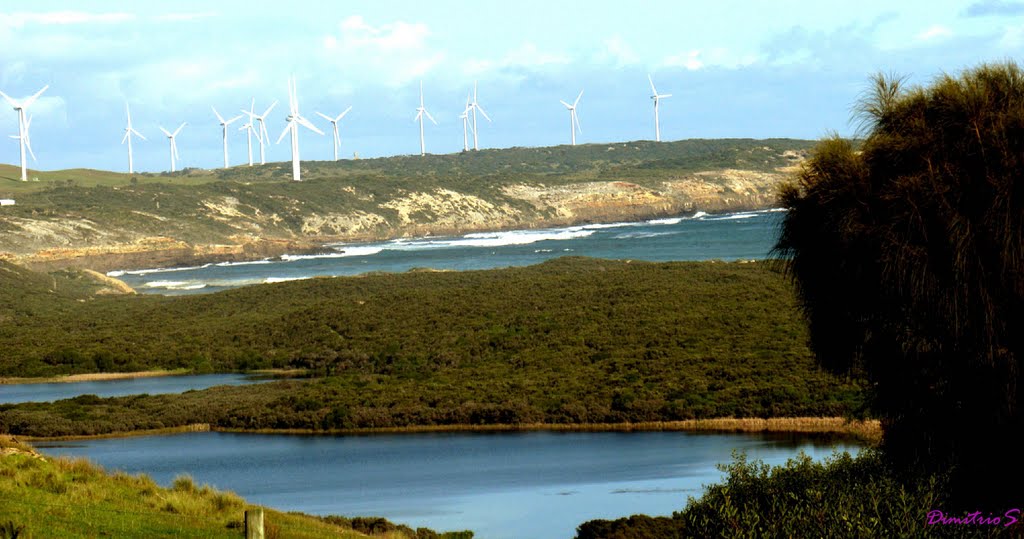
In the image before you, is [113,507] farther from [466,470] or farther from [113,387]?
[113,387]

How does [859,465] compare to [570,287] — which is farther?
[570,287]

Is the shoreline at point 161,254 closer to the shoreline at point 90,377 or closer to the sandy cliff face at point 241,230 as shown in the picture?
the sandy cliff face at point 241,230

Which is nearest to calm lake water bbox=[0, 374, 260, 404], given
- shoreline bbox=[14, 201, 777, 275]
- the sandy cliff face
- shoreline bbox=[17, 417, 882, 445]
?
shoreline bbox=[17, 417, 882, 445]

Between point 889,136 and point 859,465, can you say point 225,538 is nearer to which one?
point 859,465

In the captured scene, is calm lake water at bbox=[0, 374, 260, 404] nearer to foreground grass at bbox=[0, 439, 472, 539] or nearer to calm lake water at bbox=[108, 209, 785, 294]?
foreground grass at bbox=[0, 439, 472, 539]

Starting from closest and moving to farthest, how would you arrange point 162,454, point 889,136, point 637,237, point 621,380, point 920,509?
point 920,509 → point 889,136 → point 162,454 → point 621,380 → point 637,237

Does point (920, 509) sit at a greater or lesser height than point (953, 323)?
lesser

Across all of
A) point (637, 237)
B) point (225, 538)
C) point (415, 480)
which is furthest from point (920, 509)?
point (637, 237)

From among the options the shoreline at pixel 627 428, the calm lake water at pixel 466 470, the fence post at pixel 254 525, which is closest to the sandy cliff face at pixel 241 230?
the shoreline at pixel 627 428
